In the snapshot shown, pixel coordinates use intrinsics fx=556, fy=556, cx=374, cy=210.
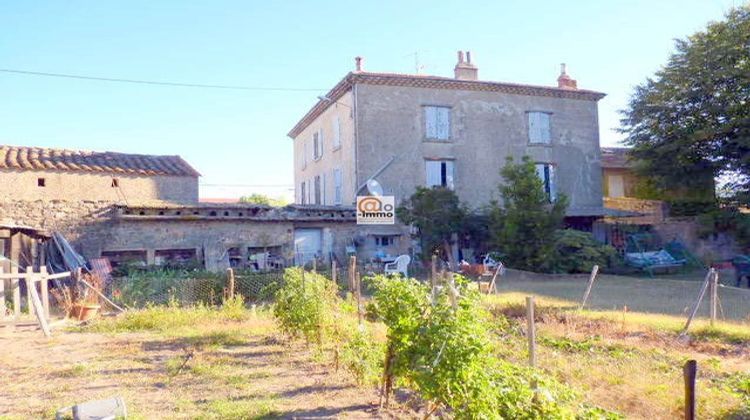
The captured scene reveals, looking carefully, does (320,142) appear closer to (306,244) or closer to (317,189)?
(317,189)

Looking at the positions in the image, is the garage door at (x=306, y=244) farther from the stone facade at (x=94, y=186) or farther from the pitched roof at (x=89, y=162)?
the pitched roof at (x=89, y=162)

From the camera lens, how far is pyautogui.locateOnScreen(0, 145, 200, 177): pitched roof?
17.2 meters

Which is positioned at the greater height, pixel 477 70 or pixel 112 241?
pixel 477 70

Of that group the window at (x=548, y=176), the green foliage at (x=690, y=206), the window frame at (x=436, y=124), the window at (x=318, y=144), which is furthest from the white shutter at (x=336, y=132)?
the green foliage at (x=690, y=206)

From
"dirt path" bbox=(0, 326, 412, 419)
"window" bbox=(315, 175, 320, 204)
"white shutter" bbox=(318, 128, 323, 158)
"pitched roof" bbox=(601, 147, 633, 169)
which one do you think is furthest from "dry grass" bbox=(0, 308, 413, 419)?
"pitched roof" bbox=(601, 147, 633, 169)

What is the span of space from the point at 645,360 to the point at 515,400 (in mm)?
4201

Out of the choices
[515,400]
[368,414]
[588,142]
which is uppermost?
[588,142]

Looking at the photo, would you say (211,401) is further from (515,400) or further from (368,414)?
(515,400)

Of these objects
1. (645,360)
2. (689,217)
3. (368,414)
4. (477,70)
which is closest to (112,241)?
(368,414)

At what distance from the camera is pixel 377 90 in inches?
845

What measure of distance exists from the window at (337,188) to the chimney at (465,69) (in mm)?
6488

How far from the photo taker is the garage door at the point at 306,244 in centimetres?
1858

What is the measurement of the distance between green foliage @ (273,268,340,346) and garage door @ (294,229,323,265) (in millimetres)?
10217

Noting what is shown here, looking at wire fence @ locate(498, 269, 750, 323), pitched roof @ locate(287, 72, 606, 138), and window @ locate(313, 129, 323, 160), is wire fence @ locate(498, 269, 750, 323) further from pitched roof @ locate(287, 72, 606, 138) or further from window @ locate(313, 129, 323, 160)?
window @ locate(313, 129, 323, 160)
